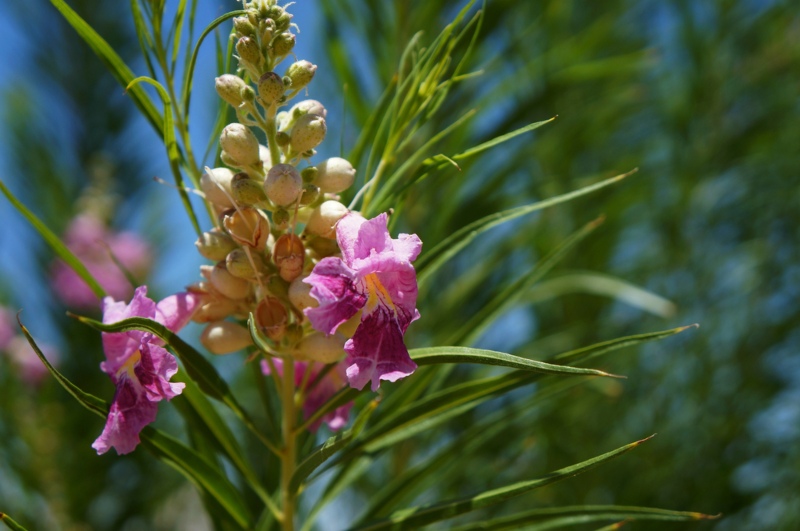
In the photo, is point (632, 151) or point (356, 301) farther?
point (632, 151)

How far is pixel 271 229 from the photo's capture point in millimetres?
628

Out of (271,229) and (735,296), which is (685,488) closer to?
(735,296)

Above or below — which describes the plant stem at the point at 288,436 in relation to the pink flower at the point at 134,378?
below

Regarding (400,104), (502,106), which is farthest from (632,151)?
(400,104)

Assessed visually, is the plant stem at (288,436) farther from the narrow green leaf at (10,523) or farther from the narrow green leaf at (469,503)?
the narrow green leaf at (10,523)

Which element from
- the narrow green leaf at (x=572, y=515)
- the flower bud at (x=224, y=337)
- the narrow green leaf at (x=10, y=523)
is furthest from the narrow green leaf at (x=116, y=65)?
the narrow green leaf at (x=572, y=515)

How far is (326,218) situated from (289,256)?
4 cm

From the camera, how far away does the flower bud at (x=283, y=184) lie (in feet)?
1.86

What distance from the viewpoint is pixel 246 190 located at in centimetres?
58

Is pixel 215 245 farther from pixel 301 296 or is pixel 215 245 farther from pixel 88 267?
pixel 88 267

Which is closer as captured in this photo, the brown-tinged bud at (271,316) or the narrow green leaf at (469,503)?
the narrow green leaf at (469,503)

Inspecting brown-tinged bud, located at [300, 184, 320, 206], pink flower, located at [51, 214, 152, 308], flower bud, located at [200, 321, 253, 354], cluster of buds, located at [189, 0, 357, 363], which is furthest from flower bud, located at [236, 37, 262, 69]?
pink flower, located at [51, 214, 152, 308]

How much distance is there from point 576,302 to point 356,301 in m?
1.08

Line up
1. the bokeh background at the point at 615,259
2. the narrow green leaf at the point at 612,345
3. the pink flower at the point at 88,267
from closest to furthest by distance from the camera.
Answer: the narrow green leaf at the point at 612,345 → the bokeh background at the point at 615,259 → the pink flower at the point at 88,267
